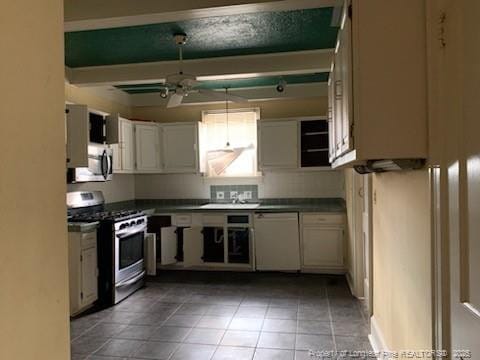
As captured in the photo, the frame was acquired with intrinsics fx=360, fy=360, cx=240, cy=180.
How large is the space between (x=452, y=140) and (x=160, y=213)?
431 cm

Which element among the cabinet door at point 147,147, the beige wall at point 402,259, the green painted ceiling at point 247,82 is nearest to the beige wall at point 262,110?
the green painted ceiling at point 247,82

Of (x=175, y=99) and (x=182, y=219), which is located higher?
(x=175, y=99)

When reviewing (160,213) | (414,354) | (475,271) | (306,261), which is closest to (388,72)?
(475,271)

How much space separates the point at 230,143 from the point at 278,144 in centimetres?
86

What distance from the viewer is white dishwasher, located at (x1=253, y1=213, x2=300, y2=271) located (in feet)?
15.8

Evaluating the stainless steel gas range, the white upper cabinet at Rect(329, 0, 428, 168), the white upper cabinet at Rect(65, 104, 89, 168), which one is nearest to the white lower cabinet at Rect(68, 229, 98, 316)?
the stainless steel gas range

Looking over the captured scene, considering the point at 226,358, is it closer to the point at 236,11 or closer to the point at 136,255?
the point at 136,255

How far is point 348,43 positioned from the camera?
5.53ft

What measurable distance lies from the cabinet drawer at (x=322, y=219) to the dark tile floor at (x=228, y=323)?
71cm

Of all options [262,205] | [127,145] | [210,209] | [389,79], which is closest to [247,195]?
[262,205]

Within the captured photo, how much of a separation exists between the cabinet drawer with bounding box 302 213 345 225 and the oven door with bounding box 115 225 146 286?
7.01 feet

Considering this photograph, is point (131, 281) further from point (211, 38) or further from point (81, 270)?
point (211, 38)

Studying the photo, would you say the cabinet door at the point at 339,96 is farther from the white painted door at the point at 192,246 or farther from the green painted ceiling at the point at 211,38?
the white painted door at the point at 192,246

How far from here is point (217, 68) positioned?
4008mm
